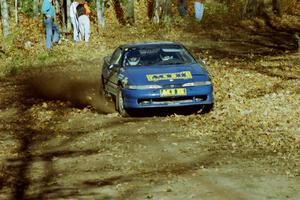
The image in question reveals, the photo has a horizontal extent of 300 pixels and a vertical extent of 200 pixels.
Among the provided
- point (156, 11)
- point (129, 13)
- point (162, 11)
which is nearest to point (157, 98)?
point (156, 11)

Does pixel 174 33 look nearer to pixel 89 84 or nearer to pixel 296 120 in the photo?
pixel 89 84

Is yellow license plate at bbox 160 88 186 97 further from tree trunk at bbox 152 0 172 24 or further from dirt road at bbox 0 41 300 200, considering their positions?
tree trunk at bbox 152 0 172 24

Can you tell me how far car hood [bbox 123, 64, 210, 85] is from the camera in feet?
42.2

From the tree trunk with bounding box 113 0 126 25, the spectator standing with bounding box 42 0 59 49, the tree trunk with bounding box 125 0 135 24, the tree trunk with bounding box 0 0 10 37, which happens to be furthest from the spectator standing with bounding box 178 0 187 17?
the tree trunk with bounding box 0 0 10 37

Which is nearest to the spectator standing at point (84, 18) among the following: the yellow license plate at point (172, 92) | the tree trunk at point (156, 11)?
the tree trunk at point (156, 11)

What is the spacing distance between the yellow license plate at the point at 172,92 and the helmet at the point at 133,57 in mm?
1504

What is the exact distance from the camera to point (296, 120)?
12016 millimetres

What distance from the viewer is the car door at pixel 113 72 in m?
13.9

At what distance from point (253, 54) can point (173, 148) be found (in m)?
13.4

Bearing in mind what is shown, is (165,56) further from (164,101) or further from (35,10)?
(35,10)

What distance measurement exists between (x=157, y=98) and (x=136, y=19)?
20174 mm

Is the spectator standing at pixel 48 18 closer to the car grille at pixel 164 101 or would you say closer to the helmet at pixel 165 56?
the helmet at pixel 165 56

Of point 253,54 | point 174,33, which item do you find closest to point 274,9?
point 174,33

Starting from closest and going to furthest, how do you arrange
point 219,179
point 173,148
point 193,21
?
point 219,179, point 173,148, point 193,21
